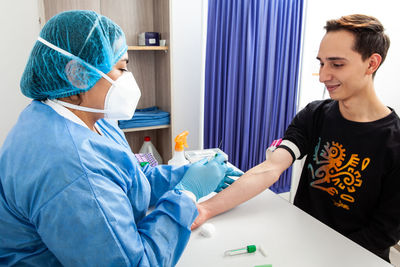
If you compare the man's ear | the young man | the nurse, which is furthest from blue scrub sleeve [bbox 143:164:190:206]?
the man's ear

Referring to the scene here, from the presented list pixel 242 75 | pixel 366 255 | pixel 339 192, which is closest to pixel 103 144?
pixel 366 255

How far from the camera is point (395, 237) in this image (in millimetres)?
1089

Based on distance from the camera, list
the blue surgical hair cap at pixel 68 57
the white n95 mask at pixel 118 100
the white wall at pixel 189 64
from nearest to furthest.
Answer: the blue surgical hair cap at pixel 68 57
the white n95 mask at pixel 118 100
the white wall at pixel 189 64

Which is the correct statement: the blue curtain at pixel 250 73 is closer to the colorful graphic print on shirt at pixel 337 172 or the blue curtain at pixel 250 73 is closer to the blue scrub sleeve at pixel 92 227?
the colorful graphic print on shirt at pixel 337 172

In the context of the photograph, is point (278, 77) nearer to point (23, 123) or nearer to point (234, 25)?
point (234, 25)

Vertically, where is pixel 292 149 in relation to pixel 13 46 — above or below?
below

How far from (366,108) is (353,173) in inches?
11.2

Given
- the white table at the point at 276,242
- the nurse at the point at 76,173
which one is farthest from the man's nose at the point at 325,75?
the nurse at the point at 76,173

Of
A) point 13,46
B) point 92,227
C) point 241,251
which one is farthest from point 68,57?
point 13,46

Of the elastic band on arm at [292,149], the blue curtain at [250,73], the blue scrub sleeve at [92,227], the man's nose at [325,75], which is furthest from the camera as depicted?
the blue curtain at [250,73]

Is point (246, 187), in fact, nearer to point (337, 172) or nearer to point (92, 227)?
point (337, 172)

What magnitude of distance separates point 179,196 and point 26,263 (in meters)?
0.42

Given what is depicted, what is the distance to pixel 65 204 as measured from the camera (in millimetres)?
600

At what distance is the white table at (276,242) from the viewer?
0.87 m
